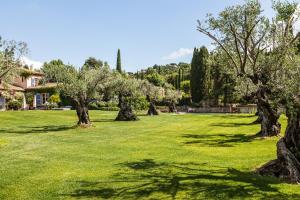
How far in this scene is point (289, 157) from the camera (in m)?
15.3

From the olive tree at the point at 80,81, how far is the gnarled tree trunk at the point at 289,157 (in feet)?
78.6

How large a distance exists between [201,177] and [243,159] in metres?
5.04

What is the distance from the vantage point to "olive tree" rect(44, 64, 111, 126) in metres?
36.8

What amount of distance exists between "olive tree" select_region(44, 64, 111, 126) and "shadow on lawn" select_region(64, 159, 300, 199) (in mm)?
20946

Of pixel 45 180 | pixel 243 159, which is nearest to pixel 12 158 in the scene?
pixel 45 180

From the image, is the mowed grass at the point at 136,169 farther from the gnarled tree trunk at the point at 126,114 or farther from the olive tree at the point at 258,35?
the gnarled tree trunk at the point at 126,114

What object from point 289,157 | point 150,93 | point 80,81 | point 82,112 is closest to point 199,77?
point 150,93

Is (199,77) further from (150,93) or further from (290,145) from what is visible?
(290,145)

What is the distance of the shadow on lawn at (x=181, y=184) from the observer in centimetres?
1290

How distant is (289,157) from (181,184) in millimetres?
4523

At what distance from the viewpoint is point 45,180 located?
14938mm

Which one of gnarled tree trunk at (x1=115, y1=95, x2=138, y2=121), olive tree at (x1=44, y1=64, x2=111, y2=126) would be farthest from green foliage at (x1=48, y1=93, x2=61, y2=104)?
olive tree at (x1=44, y1=64, x2=111, y2=126)

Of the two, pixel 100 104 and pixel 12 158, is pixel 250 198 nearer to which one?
pixel 12 158

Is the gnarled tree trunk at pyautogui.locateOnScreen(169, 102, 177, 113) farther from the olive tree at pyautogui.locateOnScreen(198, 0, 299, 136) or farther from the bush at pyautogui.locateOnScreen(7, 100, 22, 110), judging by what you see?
the olive tree at pyautogui.locateOnScreen(198, 0, 299, 136)
